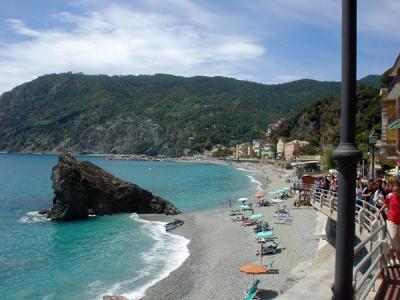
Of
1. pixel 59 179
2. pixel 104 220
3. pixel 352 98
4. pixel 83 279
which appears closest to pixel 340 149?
pixel 352 98

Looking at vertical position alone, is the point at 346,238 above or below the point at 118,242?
above

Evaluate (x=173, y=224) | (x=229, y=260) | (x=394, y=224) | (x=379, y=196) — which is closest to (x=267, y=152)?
(x=173, y=224)

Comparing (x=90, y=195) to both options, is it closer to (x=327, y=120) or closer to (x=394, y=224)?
(x=394, y=224)

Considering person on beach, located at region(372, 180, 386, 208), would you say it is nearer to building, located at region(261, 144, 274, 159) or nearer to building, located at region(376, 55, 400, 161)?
building, located at region(376, 55, 400, 161)

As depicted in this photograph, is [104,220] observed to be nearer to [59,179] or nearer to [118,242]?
[59,179]

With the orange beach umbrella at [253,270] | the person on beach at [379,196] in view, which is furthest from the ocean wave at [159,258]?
the person on beach at [379,196]
